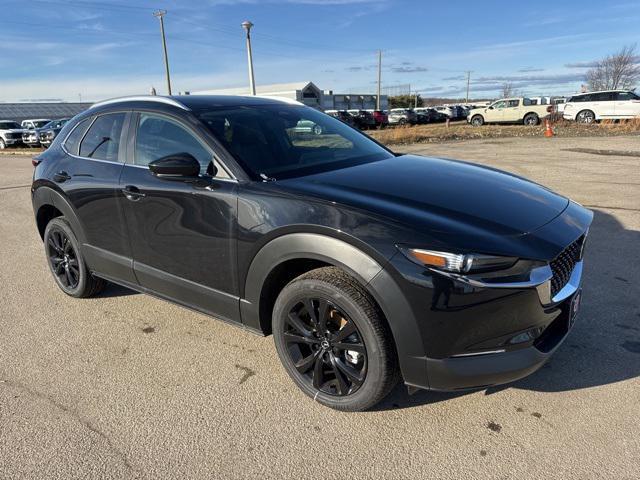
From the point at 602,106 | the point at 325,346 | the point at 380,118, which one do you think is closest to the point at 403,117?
the point at 380,118

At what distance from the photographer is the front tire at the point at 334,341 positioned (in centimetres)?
258

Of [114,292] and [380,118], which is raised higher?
[380,118]

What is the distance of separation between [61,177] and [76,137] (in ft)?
1.26

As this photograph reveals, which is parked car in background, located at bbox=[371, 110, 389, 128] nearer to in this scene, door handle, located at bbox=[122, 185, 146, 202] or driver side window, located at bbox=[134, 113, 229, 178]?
driver side window, located at bbox=[134, 113, 229, 178]

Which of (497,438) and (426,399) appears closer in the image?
(497,438)

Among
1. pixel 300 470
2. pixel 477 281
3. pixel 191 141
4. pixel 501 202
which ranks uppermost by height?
pixel 191 141

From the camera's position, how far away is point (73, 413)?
2938 millimetres

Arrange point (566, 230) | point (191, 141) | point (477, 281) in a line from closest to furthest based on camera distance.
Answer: point (477, 281) < point (566, 230) < point (191, 141)

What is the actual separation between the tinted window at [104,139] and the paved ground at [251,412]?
1.35 metres

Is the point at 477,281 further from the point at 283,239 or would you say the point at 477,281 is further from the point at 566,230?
the point at 283,239

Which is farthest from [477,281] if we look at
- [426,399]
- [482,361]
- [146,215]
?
[146,215]

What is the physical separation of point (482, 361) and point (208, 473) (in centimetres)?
144

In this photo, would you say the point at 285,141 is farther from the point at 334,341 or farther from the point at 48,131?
the point at 48,131

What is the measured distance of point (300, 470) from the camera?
96.3 inches
